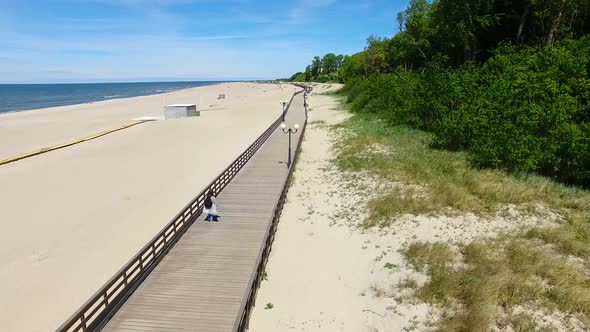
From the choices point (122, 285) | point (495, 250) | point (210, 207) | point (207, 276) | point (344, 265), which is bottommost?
point (344, 265)

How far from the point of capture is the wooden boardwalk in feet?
28.2

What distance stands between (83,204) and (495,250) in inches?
795

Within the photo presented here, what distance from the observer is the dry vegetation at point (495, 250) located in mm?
8945

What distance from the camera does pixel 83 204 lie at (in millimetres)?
18375

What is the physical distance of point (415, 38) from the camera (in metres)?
60.2

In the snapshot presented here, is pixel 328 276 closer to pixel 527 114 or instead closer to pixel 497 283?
pixel 497 283

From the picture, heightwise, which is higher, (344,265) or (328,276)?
(344,265)

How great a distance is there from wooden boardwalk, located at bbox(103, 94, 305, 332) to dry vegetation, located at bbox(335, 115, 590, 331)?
471 cm

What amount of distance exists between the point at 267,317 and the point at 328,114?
4778cm

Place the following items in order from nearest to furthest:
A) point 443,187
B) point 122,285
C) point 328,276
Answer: point 122,285 < point 328,276 < point 443,187

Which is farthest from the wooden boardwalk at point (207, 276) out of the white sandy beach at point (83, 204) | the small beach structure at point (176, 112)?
the small beach structure at point (176, 112)

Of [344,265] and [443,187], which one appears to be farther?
[443,187]

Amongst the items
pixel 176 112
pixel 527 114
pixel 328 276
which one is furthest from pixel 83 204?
pixel 176 112

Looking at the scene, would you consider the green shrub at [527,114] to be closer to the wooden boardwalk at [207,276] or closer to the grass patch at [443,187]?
the grass patch at [443,187]
